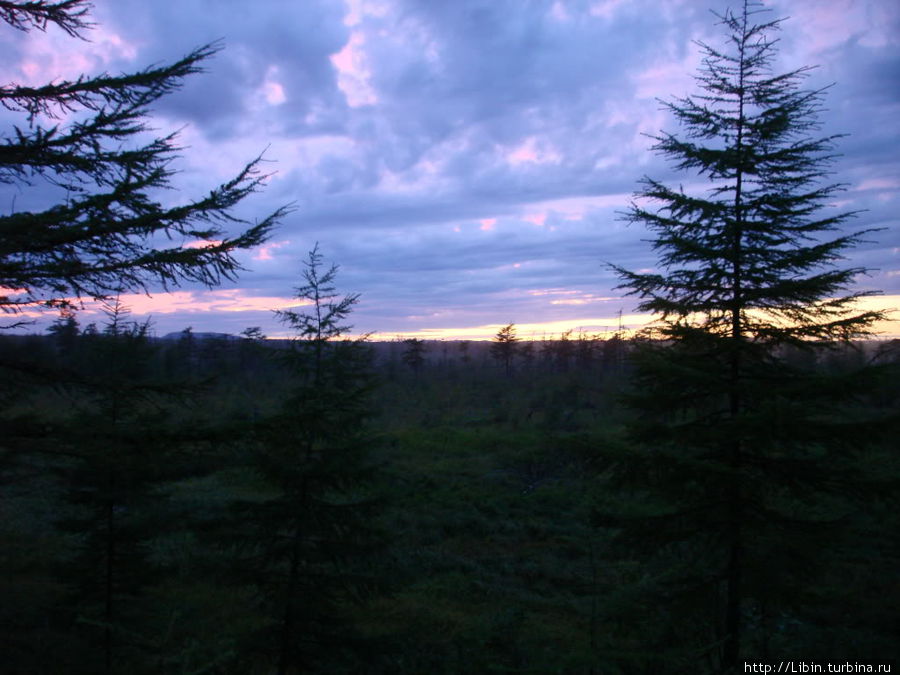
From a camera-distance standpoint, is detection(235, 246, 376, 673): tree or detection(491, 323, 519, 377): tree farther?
detection(491, 323, 519, 377): tree

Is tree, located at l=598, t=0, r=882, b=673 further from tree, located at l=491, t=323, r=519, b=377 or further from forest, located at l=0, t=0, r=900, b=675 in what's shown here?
tree, located at l=491, t=323, r=519, b=377

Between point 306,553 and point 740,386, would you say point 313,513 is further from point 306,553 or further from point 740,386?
point 740,386

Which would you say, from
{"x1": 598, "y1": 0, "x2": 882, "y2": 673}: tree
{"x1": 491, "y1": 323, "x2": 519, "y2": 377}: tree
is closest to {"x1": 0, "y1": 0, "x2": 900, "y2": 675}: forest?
{"x1": 598, "y1": 0, "x2": 882, "y2": 673}: tree

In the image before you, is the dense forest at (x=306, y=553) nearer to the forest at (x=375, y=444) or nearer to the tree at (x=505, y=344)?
the forest at (x=375, y=444)

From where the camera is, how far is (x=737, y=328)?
21.6ft

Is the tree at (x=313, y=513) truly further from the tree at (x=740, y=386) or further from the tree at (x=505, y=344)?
the tree at (x=505, y=344)

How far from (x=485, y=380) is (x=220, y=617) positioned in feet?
158

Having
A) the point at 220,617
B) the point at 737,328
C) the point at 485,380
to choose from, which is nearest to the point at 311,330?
the point at 737,328

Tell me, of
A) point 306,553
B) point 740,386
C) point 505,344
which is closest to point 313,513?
point 306,553

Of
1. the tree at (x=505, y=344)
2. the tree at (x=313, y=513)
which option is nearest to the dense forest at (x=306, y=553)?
the tree at (x=313, y=513)

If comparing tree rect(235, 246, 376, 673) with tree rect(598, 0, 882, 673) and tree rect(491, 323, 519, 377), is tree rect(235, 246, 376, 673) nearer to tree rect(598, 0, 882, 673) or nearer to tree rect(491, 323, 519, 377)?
tree rect(598, 0, 882, 673)

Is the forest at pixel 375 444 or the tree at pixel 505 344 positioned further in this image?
the tree at pixel 505 344

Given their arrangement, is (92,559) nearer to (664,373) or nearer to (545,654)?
(545,654)

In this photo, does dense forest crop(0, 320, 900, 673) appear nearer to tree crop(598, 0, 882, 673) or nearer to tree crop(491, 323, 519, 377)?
tree crop(598, 0, 882, 673)
